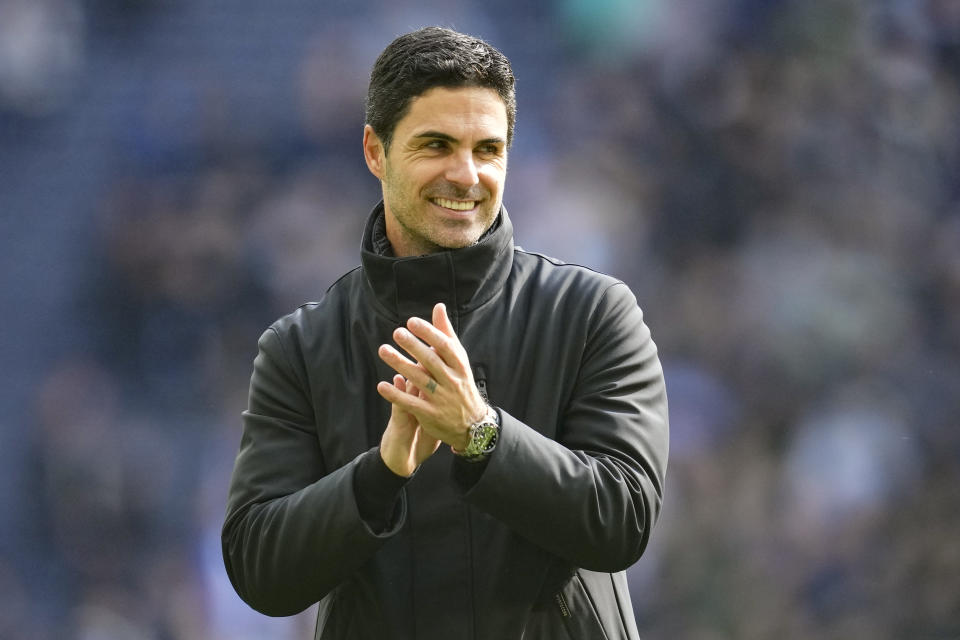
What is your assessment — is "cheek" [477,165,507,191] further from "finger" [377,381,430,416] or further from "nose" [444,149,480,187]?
"finger" [377,381,430,416]

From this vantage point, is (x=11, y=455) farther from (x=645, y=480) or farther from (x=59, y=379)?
(x=645, y=480)

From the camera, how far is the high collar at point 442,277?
188 centimetres

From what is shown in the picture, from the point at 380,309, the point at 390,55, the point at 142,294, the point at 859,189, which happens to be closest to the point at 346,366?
the point at 380,309

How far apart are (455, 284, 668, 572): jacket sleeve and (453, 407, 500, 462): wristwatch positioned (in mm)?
13

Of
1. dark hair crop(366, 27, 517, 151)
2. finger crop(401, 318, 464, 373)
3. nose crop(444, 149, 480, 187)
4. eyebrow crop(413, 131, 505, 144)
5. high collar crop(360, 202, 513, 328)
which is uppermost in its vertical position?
dark hair crop(366, 27, 517, 151)

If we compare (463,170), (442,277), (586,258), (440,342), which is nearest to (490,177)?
(463,170)

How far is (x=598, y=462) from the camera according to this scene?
173 cm

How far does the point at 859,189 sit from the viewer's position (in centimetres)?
496

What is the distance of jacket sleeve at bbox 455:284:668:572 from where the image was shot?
5.40ft

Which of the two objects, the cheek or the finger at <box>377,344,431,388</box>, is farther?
the cheek

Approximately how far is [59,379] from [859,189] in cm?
313

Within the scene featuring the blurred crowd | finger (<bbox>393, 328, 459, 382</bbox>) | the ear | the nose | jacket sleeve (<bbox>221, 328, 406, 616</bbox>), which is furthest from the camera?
the blurred crowd

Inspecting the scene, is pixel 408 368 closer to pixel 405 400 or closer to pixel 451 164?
pixel 405 400

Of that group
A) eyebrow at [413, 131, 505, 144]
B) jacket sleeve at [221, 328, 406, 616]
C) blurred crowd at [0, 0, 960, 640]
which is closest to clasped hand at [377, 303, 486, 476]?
jacket sleeve at [221, 328, 406, 616]
